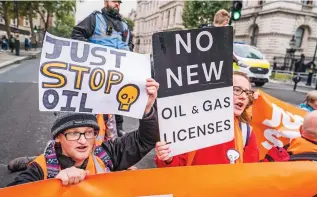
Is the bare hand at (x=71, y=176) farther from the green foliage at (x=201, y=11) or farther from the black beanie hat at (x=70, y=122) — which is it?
the green foliage at (x=201, y=11)

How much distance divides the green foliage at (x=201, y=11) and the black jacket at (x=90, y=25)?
36223 mm

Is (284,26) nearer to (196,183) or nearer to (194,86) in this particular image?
(194,86)

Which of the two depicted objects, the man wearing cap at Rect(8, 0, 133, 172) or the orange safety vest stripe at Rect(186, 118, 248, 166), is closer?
the orange safety vest stripe at Rect(186, 118, 248, 166)

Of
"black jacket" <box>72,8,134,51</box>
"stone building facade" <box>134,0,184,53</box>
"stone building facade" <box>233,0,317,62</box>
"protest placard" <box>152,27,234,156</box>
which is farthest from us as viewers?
"stone building facade" <box>134,0,184,53</box>

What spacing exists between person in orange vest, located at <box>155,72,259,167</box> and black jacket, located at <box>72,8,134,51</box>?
154 centimetres

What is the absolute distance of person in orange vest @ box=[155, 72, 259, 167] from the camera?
206 cm

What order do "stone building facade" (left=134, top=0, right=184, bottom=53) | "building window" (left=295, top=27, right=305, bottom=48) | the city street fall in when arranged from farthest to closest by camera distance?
"stone building facade" (left=134, top=0, right=184, bottom=53)
"building window" (left=295, top=27, right=305, bottom=48)
the city street

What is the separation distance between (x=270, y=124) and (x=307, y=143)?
115cm

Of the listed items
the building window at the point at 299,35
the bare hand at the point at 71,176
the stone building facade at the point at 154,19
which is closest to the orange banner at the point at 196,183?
the bare hand at the point at 71,176

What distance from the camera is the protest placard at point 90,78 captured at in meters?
1.61

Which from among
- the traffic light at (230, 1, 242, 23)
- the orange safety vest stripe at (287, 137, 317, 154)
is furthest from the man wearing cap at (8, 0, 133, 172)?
the traffic light at (230, 1, 242, 23)

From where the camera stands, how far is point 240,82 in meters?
2.33

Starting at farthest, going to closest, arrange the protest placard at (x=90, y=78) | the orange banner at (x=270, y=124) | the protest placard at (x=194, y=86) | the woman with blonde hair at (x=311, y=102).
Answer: the woman with blonde hair at (x=311, y=102) → the orange banner at (x=270, y=124) → the protest placard at (x=194, y=86) → the protest placard at (x=90, y=78)

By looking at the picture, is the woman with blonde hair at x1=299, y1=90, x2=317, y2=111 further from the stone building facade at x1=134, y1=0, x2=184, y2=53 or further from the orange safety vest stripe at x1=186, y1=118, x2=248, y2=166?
the stone building facade at x1=134, y1=0, x2=184, y2=53
